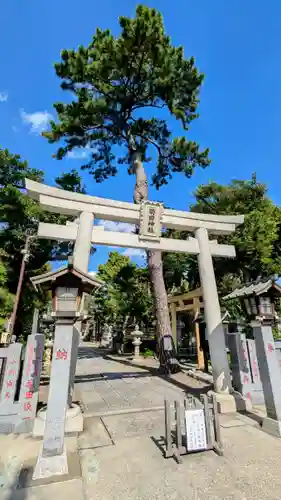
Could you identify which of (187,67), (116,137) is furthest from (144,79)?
(116,137)

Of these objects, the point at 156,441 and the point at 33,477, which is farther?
the point at 156,441

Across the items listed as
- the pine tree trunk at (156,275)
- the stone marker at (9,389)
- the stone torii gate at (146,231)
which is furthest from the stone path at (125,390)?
the pine tree trunk at (156,275)

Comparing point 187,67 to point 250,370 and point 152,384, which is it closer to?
point 250,370

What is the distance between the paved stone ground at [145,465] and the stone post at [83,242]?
3260mm

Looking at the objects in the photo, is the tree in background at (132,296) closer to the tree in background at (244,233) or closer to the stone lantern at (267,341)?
the tree in background at (244,233)

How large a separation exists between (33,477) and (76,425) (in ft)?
4.99

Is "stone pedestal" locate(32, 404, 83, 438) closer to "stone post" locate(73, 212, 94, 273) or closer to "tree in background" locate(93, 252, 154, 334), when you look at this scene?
"stone post" locate(73, 212, 94, 273)

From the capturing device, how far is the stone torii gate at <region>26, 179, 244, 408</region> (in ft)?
19.9

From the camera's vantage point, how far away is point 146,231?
6.95 m

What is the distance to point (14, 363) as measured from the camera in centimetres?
480

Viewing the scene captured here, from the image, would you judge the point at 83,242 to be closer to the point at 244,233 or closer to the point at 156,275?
the point at 156,275

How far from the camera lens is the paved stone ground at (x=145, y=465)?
2730 mm

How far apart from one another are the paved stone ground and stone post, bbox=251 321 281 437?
234mm

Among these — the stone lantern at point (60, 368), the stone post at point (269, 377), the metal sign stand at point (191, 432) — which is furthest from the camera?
the stone post at point (269, 377)
